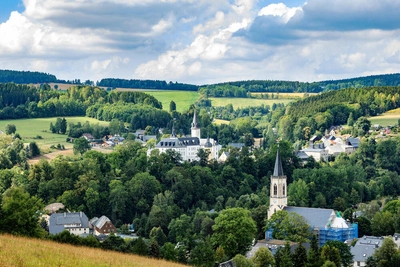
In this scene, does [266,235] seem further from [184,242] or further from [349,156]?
[349,156]

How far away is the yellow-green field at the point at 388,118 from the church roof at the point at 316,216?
72.2 meters

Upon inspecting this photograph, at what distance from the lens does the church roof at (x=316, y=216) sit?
71375mm

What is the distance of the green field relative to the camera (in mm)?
119406

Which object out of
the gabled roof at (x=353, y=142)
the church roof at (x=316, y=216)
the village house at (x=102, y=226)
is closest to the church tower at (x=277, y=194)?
the church roof at (x=316, y=216)

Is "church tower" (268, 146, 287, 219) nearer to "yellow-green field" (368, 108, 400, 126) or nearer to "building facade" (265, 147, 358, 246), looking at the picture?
"building facade" (265, 147, 358, 246)

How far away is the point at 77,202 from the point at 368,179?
1828 inches

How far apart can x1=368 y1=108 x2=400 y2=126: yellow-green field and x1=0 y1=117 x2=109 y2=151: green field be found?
5522 cm

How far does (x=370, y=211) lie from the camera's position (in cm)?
8231

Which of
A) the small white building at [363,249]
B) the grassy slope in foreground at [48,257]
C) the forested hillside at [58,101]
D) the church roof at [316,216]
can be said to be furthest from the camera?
the forested hillside at [58,101]

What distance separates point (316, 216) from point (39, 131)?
69.7m

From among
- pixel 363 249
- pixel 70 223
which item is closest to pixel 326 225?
pixel 363 249

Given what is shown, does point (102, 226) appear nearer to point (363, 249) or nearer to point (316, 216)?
point (316, 216)

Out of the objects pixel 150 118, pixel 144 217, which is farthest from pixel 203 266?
pixel 150 118

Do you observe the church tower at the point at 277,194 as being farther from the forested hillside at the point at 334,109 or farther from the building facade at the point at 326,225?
the forested hillside at the point at 334,109
